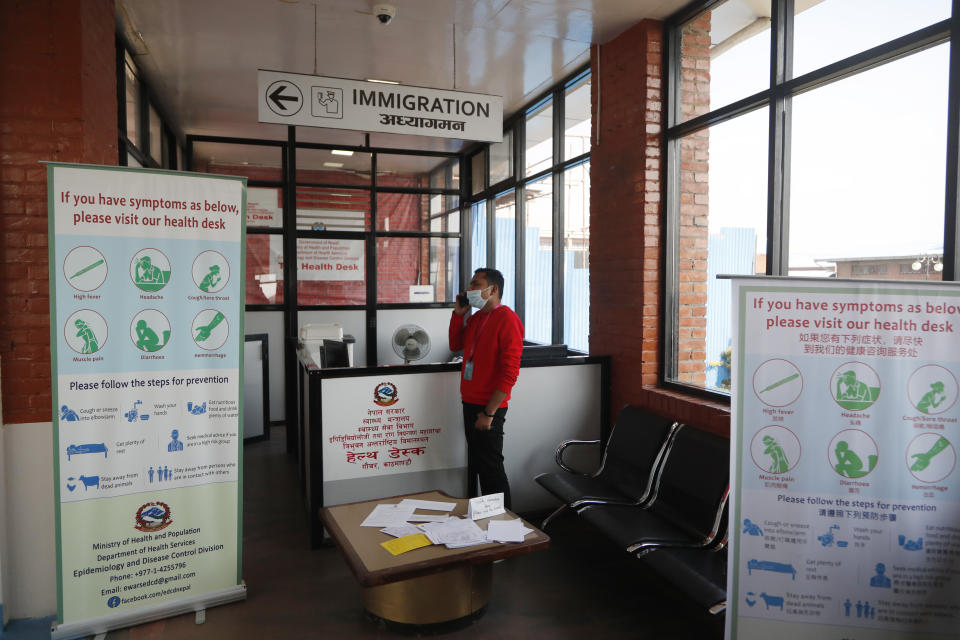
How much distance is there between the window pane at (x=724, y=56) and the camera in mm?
3447

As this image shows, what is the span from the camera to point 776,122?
3291 millimetres

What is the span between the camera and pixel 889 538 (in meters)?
2.21

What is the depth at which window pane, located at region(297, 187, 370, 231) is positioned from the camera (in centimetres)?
688

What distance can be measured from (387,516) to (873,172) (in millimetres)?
2780

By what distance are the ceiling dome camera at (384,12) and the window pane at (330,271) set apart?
10.8 feet

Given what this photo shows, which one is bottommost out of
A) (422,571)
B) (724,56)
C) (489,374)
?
(422,571)

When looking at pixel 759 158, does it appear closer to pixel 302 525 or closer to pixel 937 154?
pixel 937 154

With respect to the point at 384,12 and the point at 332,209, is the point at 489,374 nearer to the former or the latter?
the point at 384,12

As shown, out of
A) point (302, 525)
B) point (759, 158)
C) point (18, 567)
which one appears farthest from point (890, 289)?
point (18, 567)

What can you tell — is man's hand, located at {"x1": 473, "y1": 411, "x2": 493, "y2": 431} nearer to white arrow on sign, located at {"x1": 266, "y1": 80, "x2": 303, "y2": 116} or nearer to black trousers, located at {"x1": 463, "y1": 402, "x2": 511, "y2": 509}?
black trousers, located at {"x1": 463, "y1": 402, "x2": 511, "y2": 509}

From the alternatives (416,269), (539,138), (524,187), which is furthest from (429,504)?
(416,269)

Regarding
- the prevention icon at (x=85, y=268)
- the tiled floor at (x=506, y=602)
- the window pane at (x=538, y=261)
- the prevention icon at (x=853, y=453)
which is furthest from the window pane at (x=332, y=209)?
the prevention icon at (x=853, y=453)

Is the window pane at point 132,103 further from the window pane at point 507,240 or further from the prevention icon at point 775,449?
the prevention icon at point 775,449

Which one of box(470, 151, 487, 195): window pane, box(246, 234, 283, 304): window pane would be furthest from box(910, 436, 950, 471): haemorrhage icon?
box(246, 234, 283, 304): window pane
